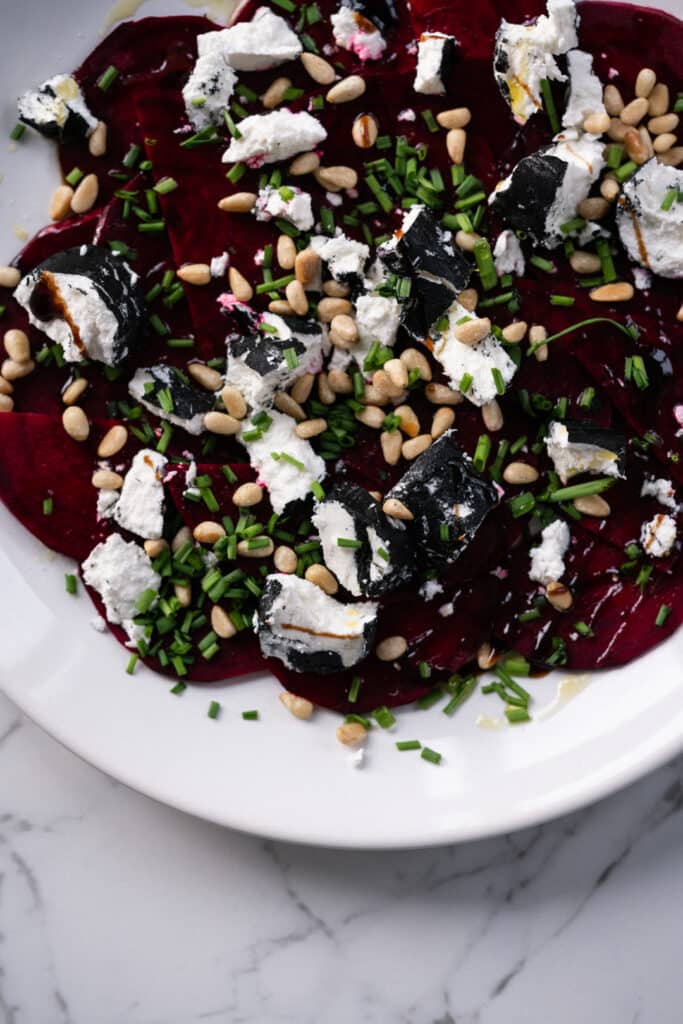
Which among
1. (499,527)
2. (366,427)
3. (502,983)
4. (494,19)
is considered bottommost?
(502,983)

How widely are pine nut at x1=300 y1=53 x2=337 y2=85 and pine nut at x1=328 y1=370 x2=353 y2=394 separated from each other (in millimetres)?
740

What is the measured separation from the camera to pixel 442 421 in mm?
2375

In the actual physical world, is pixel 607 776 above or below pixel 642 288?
below

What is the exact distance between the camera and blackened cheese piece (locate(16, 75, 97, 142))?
237 centimetres

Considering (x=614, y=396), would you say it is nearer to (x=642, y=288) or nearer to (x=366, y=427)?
(x=642, y=288)

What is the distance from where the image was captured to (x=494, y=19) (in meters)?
2.35

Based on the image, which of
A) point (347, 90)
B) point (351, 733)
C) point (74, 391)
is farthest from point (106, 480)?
point (347, 90)

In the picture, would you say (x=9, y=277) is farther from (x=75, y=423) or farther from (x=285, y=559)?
(x=285, y=559)

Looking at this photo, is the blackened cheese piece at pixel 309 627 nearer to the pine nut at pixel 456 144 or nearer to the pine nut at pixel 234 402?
the pine nut at pixel 234 402

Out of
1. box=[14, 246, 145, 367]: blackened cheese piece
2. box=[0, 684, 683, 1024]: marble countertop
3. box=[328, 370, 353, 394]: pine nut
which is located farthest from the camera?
box=[0, 684, 683, 1024]: marble countertop

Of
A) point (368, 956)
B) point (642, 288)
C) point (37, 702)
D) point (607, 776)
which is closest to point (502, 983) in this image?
point (368, 956)

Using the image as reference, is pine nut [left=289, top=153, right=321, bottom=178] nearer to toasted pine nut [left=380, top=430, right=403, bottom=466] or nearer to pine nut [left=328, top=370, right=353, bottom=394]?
pine nut [left=328, top=370, right=353, bottom=394]

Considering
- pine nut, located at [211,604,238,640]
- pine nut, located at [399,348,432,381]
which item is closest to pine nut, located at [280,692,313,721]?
pine nut, located at [211,604,238,640]

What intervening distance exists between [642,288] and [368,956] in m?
2.00
